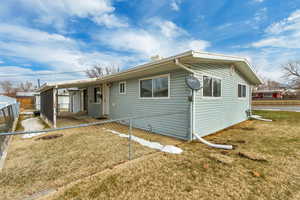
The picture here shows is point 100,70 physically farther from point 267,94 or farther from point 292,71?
point 292,71

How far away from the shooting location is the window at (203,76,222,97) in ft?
18.0

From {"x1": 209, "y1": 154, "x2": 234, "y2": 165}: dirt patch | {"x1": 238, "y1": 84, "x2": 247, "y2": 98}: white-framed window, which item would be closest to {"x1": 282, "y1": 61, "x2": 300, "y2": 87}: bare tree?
{"x1": 238, "y1": 84, "x2": 247, "y2": 98}: white-framed window

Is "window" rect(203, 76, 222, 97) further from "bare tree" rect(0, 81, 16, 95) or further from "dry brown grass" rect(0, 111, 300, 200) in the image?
"bare tree" rect(0, 81, 16, 95)

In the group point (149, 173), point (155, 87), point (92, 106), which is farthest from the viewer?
point (92, 106)

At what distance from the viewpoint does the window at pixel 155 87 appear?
18.5 feet

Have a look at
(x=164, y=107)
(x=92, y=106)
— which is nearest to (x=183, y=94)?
(x=164, y=107)

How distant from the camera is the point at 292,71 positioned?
32.5 metres

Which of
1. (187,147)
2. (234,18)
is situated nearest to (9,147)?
(187,147)

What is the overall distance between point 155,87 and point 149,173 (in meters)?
3.85

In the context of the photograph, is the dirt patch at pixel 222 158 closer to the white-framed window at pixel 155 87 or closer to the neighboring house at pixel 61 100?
the white-framed window at pixel 155 87

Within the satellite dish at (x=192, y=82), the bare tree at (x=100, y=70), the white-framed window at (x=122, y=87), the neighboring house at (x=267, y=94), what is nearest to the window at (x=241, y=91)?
the satellite dish at (x=192, y=82)

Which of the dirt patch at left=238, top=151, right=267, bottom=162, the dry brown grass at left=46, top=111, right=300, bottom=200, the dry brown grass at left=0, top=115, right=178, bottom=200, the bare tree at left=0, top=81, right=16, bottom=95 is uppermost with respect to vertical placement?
the bare tree at left=0, top=81, right=16, bottom=95

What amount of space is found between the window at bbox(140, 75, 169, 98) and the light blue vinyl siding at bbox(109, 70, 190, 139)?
8.7 inches

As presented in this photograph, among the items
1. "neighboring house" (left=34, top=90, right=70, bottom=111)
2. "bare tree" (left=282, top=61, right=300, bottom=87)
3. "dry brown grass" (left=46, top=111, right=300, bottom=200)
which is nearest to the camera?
"dry brown grass" (left=46, top=111, right=300, bottom=200)
